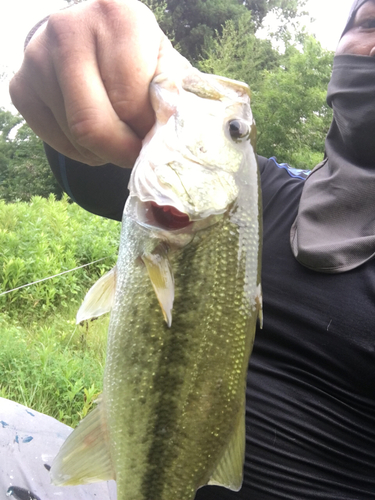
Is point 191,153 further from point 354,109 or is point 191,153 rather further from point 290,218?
point 354,109

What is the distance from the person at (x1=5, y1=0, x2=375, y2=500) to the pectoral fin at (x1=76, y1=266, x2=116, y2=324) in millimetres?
389

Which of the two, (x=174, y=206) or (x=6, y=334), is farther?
(x=6, y=334)

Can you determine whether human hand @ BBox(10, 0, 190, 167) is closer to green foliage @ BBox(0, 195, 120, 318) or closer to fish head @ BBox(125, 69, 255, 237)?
fish head @ BBox(125, 69, 255, 237)

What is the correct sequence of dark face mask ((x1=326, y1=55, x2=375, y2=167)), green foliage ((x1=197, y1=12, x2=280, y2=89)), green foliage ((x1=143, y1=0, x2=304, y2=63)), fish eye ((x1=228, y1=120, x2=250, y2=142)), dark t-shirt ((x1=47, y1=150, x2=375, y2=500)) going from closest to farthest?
fish eye ((x1=228, y1=120, x2=250, y2=142)) < dark t-shirt ((x1=47, y1=150, x2=375, y2=500)) < dark face mask ((x1=326, y1=55, x2=375, y2=167)) < green foliage ((x1=197, y1=12, x2=280, y2=89)) < green foliage ((x1=143, y1=0, x2=304, y2=63))

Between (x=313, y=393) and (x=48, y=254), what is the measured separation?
454 centimetres

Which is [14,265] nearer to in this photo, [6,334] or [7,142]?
[6,334]

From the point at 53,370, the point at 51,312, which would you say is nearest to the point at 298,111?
the point at 51,312

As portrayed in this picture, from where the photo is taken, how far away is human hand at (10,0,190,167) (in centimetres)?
123

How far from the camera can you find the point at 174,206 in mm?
1361

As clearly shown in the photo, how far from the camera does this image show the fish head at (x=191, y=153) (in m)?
1.33

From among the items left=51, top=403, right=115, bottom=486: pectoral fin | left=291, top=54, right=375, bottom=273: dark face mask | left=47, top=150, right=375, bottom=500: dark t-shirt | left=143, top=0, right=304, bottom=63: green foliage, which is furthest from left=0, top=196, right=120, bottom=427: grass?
left=143, top=0, right=304, bottom=63: green foliage

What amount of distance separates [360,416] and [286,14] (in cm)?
3801

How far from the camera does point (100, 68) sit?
4.14 feet

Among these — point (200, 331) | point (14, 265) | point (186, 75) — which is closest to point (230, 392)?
point (200, 331)
